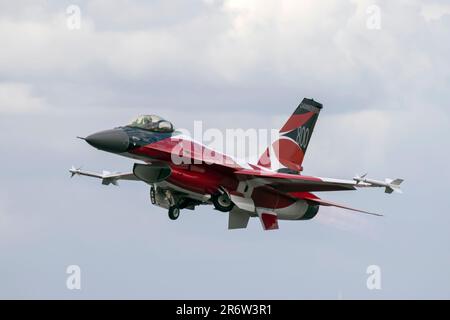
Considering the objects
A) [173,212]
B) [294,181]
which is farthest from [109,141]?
[294,181]

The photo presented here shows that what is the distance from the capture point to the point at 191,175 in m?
55.5

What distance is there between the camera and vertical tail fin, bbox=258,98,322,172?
60781mm

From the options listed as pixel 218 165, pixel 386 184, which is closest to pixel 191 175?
pixel 218 165

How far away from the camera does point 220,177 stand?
185 ft

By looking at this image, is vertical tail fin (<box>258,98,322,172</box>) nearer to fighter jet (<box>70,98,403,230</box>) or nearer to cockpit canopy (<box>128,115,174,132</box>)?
fighter jet (<box>70,98,403,230</box>)

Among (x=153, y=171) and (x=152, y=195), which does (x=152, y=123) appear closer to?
(x=153, y=171)

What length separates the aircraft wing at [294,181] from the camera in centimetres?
5591

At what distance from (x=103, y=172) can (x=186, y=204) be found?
650 cm

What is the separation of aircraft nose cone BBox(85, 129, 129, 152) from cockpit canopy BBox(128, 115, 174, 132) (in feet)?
4.01

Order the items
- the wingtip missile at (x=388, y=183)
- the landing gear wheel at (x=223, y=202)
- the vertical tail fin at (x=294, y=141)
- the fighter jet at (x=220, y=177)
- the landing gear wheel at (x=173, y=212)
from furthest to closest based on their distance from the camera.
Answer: the vertical tail fin at (x=294, y=141)
the landing gear wheel at (x=173, y=212)
the landing gear wheel at (x=223, y=202)
the fighter jet at (x=220, y=177)
the wingtip missile at (x=388, y=183)

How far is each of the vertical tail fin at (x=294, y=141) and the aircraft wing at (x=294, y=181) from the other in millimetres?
2850

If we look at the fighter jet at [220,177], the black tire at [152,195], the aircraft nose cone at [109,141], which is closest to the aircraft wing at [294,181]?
the fighter jet at [220,177]

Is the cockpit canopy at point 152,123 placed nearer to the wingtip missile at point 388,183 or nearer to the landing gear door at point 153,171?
the landing gear door at point 153,171

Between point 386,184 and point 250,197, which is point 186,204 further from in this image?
point 386,184
